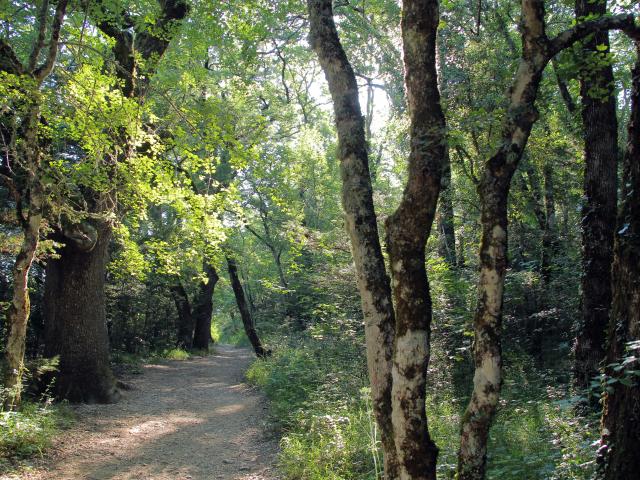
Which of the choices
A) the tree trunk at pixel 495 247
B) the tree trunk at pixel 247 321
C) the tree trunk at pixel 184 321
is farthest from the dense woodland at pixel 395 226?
the tree trunk at pixel 184 321

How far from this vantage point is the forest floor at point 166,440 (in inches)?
259

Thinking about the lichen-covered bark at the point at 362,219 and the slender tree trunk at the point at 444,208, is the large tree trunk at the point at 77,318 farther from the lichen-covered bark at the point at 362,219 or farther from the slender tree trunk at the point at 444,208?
the slender tree trunk at the point at 444,208

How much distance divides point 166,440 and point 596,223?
786 centimetres

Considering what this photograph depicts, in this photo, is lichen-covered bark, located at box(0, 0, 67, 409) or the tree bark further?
the tree bark

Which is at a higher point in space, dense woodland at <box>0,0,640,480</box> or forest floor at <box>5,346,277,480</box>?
dense woodland at <box>0,0,640,480</box>

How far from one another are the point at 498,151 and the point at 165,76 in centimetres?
1223

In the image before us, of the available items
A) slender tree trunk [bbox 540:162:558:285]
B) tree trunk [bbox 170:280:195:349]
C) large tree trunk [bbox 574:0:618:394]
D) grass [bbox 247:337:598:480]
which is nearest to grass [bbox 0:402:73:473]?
grass [bbox 247:337:598:480]

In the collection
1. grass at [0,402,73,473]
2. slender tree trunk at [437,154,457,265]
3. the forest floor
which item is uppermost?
slender tree trunk at [437,154,457,265]

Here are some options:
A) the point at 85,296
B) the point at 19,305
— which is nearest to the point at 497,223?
the point at 19,305

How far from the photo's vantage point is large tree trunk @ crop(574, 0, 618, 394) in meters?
6.44

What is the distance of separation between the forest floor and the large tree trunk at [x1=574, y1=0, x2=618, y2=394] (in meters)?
4.77

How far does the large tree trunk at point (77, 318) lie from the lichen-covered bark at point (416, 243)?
315 inches

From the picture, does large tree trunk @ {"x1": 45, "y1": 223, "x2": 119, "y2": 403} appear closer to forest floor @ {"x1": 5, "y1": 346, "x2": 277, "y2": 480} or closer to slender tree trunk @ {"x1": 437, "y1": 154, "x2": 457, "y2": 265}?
forest floor @ {"x1": 5, "y1": 346, "x2": 277, "y2": 480}

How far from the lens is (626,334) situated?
326 centimetres
